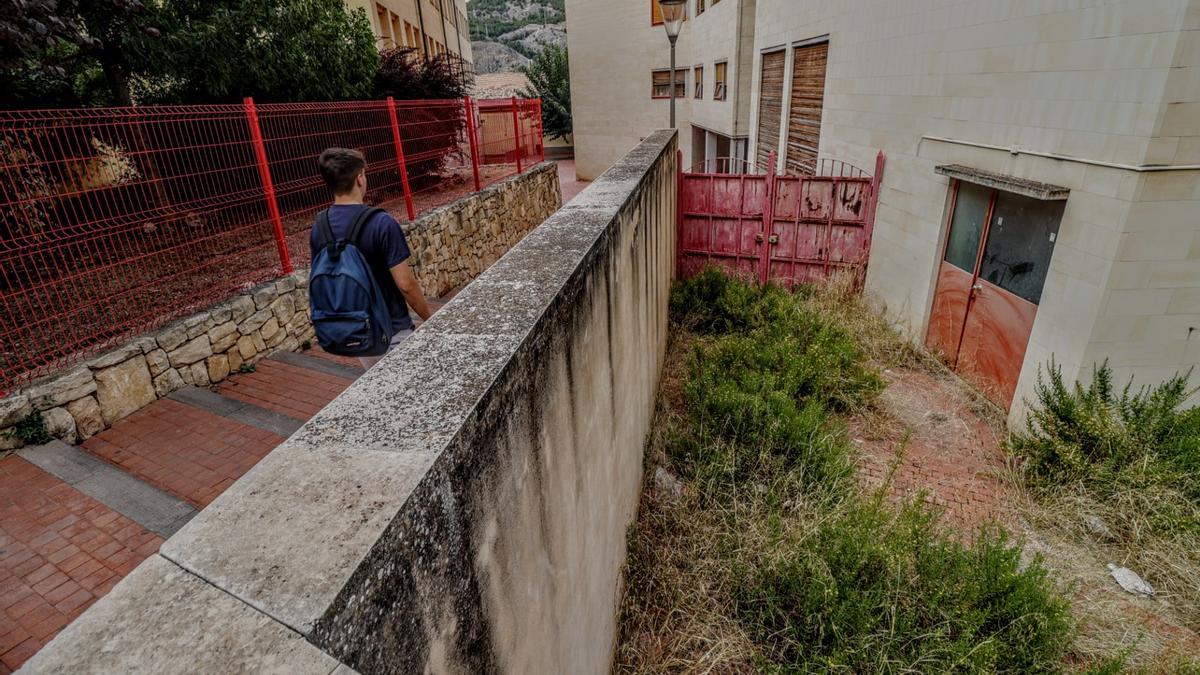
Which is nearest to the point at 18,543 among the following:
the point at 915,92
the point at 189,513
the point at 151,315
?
the point at 189,513

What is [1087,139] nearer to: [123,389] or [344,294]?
[344,294]

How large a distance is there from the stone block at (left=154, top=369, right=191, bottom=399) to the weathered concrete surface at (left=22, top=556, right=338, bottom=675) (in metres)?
4.04

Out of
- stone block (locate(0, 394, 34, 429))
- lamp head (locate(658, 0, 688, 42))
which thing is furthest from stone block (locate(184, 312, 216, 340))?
lamp head (locate(658, 0, 688, 42))

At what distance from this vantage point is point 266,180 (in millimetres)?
4957

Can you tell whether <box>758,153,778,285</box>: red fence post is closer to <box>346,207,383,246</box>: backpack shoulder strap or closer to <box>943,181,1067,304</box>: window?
<box>943,181,1067,304</box>: window

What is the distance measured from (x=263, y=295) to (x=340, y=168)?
263 cm

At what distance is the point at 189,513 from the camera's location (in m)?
3.00

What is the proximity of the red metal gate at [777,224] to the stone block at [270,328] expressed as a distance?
5.83 meters

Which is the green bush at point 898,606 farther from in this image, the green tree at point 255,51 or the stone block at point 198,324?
the green tree at point 255,51

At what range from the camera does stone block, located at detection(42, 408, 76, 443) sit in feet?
11.4

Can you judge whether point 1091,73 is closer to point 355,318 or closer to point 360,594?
point 355,318

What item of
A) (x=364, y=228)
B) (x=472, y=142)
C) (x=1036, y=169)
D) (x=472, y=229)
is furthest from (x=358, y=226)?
(x=472, y=142)

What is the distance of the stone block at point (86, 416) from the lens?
142 inches

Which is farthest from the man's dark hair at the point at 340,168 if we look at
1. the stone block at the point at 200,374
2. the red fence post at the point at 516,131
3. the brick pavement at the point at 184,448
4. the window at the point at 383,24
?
the window at the point at 383,24
